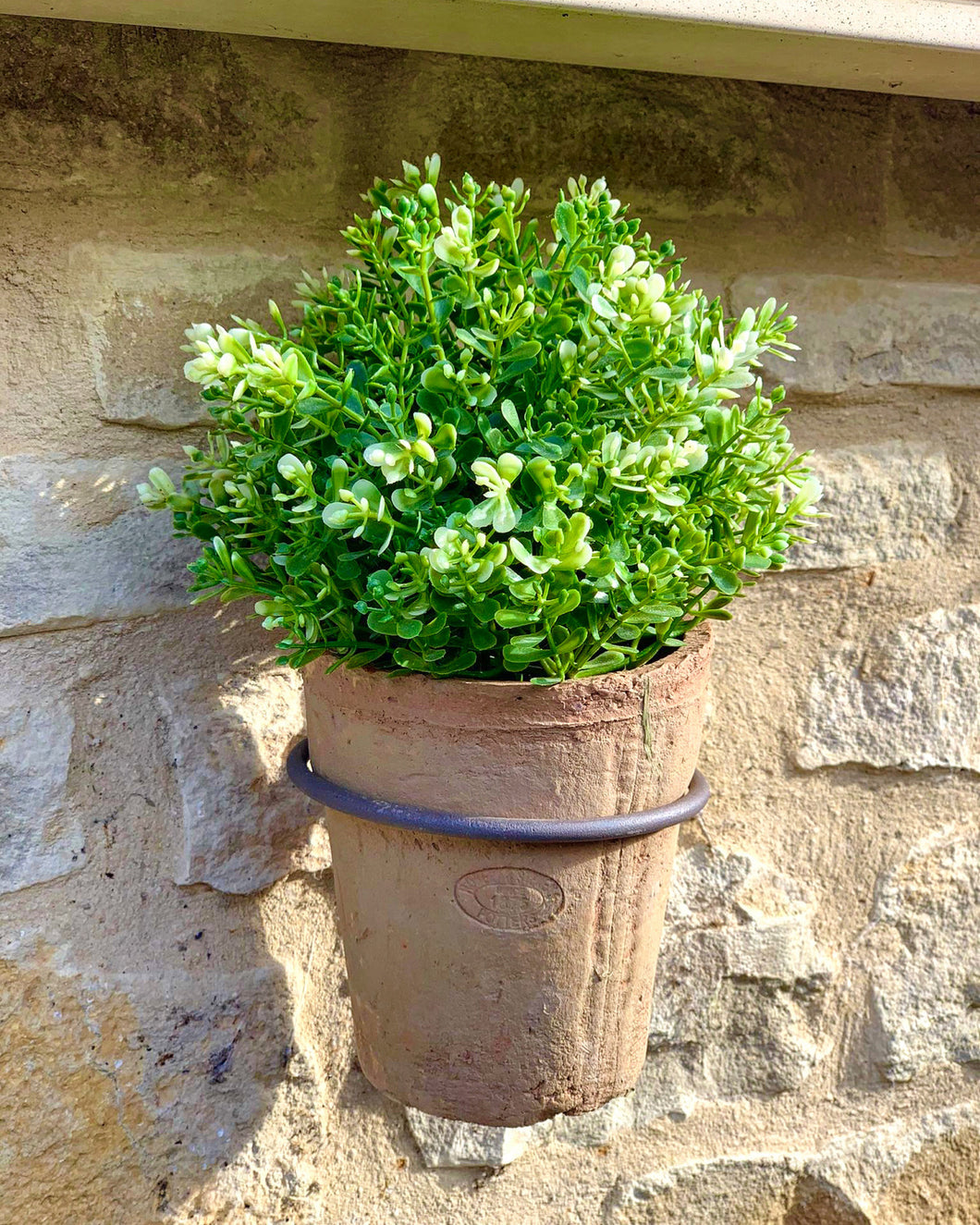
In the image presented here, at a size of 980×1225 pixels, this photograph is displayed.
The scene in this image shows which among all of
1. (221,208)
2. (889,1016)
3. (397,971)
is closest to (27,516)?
(221,208)

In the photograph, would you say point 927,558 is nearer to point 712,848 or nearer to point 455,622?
point 712,848

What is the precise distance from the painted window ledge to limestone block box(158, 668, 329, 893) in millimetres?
566

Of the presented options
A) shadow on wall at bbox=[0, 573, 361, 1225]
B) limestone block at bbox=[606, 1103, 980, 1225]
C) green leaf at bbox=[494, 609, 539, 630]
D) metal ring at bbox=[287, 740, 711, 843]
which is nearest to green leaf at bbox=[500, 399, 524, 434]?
green leaf at bbox=[494, 609, 539, 630]

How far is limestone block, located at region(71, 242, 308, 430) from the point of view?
954 mm

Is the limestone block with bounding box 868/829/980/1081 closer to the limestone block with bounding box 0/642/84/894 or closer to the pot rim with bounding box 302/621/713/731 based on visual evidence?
the pot rim with bounding box 302/621/713/731

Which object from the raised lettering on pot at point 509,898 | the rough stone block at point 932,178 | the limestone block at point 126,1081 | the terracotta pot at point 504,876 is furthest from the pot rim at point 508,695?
the rough stone block at point 932,178

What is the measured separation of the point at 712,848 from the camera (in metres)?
1.22

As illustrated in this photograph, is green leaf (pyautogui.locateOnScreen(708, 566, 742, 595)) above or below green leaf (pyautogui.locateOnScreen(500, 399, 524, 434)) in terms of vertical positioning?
below

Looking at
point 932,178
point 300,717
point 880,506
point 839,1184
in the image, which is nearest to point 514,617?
point 300,717

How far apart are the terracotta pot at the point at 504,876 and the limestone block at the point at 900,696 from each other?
398 mm

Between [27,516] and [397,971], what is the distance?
502 mm

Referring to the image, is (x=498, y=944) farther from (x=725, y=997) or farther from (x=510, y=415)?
(x=725, y=997)

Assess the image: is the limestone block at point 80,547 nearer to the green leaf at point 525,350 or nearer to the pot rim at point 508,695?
the pot rim at point 508,695

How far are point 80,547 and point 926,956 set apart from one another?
1067mm
